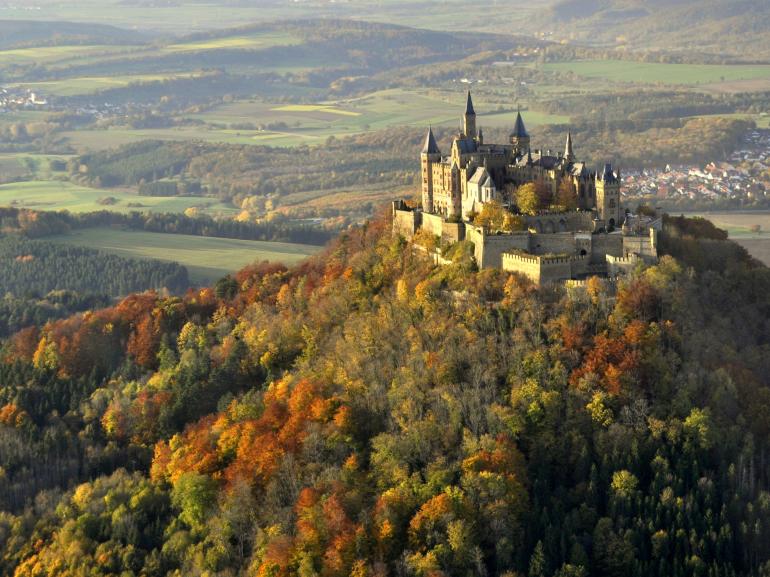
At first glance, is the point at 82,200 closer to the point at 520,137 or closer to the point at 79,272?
the point at 79,272

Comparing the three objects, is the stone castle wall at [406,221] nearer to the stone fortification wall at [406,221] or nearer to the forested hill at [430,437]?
the stone fortification wall at [406,221]

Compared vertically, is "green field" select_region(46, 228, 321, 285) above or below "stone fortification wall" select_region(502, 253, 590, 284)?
below

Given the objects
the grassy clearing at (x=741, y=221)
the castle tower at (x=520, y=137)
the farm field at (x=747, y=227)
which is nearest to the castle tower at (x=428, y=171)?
the castle tower at (x=520, y=137)

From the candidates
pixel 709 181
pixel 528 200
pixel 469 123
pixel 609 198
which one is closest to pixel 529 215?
pixel 528 200

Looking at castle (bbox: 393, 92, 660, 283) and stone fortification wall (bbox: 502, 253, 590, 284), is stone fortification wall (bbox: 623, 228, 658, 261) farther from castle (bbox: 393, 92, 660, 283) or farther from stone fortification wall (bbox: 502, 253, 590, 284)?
stone fortification wall (bbox: 502, 253, 590, 284)

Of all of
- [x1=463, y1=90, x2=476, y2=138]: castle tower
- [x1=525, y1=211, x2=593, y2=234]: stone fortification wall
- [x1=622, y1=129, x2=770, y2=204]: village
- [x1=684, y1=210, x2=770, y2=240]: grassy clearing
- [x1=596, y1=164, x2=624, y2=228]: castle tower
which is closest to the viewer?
[x1=525, y1=211, x2=593, y2=234]: stone fortification wall

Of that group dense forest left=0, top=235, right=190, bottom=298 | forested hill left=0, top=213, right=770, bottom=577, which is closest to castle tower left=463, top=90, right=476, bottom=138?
forested hill left=0, top=213, right=770, bottom=577
